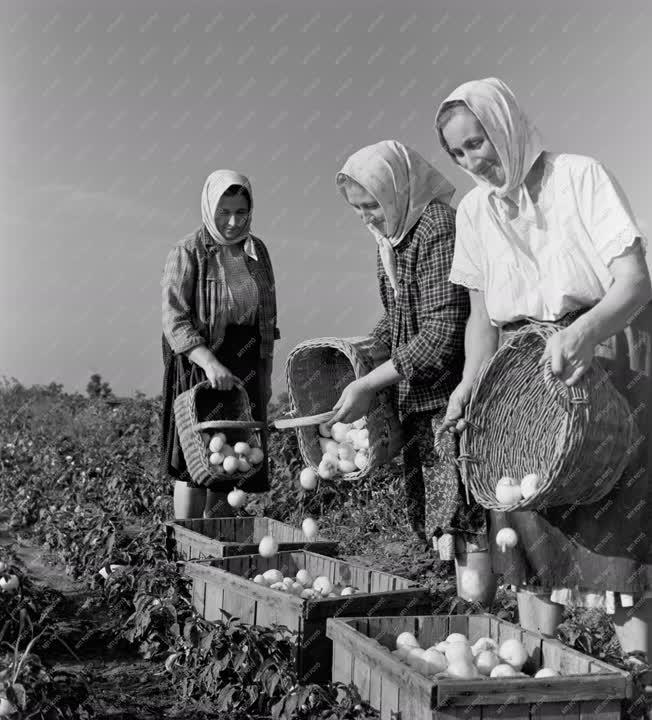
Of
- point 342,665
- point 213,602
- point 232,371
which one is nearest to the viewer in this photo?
point 342,665

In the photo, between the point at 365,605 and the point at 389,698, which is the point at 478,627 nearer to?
the point at 365,605

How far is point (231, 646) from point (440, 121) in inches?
61.3

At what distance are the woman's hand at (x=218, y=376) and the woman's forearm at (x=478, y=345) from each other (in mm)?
→ 1551

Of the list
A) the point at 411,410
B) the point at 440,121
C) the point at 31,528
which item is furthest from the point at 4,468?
the point at 440,121

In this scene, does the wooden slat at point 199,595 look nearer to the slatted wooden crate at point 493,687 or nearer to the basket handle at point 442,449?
the slatted wooden crate at point 493,687

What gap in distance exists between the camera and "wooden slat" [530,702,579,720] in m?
2.03

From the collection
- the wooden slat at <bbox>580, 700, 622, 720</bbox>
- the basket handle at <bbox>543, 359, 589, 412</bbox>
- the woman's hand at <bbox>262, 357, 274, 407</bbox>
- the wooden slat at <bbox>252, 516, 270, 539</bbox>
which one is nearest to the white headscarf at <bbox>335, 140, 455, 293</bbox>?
the basket handle at <bbox>543, 359, 589, 412</bbox>

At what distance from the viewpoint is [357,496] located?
231 inches

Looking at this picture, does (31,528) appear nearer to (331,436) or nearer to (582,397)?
(331,436)

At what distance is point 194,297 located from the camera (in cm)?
421

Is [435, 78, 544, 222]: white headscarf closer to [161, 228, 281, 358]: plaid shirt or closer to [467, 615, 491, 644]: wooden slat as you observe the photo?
[467, 615, 491, 644]: wooden slat

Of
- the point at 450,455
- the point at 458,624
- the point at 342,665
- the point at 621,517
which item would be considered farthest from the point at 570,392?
the point at 342,665

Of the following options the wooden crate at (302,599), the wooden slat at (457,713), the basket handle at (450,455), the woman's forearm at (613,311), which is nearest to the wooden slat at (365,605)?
the wooden crate at (302,599)

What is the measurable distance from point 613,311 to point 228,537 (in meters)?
2.52
